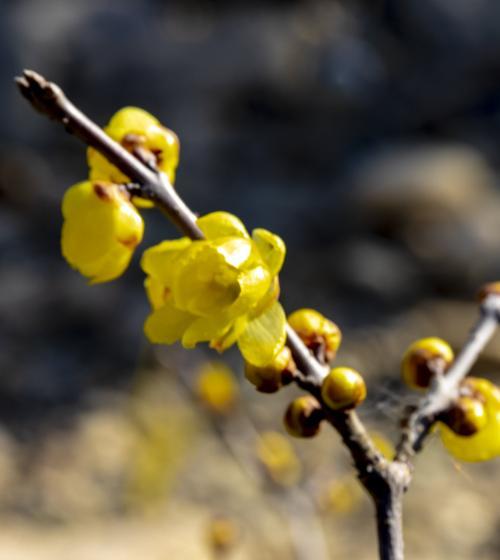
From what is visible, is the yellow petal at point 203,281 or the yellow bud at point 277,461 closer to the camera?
the yellow petal at point 203,281

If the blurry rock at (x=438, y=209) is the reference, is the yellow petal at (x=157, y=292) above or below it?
above

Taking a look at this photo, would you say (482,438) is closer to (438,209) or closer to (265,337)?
(265,337)

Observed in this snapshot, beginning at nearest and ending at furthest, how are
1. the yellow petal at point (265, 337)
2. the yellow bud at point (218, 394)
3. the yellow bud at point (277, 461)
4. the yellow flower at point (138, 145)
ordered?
the yellow petal at point (265, 337)
the yellow flower at point (138, 145)
the yellow bud at point (277, 461)
the yellow bud at point (218, 394)

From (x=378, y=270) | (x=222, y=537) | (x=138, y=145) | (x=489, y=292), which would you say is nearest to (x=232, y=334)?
(x=138, y=145)

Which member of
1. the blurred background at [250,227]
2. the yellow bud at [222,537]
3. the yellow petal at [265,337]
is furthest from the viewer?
the blurred background at [250,227]

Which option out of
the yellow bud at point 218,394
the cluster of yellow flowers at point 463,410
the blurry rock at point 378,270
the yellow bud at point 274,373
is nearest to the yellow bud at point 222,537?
the yellow bud at point 218,394

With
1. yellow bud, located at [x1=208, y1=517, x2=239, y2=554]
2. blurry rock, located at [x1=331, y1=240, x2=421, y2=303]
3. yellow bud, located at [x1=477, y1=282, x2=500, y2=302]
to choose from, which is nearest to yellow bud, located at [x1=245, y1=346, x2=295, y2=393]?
yellow bud, located at [x1=477, y1=282, x2=500, y2=302]

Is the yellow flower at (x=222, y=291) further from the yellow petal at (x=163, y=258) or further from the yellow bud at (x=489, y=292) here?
the yellow bud at (x=489, y=292)
